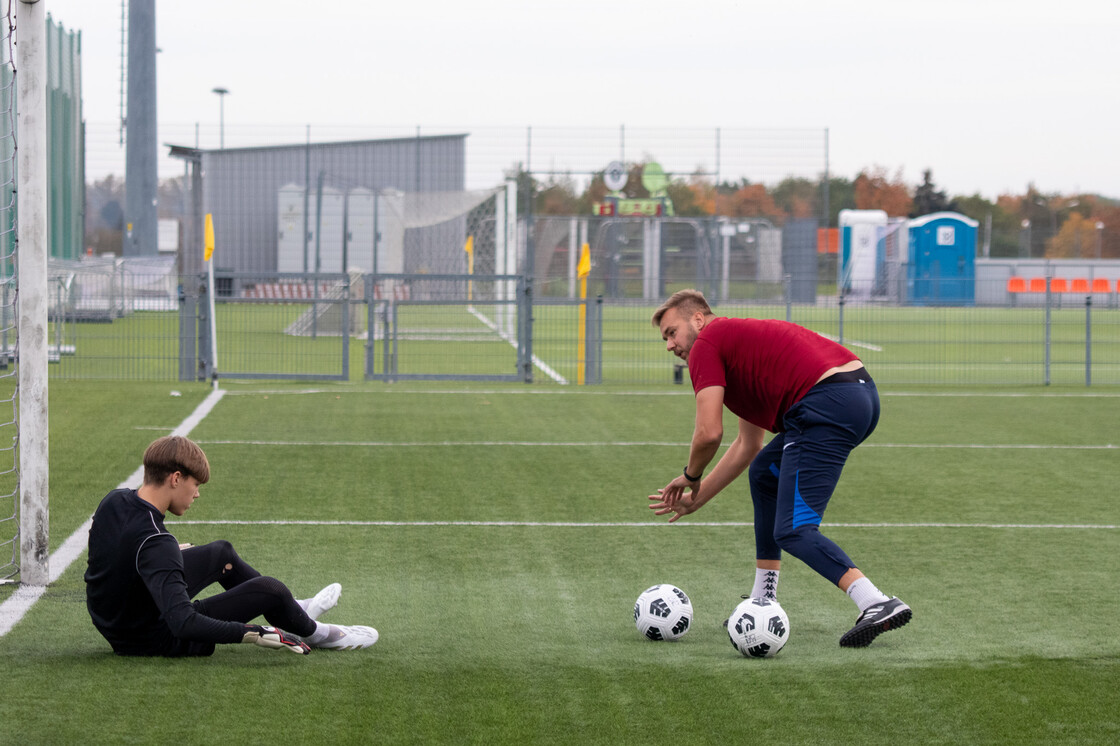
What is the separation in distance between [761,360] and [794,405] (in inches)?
9.1

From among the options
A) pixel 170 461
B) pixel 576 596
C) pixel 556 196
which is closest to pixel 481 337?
pixel 576 596

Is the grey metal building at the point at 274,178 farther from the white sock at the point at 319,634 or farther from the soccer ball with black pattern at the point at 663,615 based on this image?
the white sock at the point at 319,634

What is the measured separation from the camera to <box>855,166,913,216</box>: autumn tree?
83.2 m

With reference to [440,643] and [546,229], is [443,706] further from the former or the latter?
[546,229]

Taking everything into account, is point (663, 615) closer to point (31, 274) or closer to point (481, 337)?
point (31, 274)

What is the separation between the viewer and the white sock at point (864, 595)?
198 inches

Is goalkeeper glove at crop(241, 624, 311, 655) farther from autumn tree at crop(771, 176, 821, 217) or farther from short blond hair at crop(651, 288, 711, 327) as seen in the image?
autumn tree at crop(771, 176, 821, 217)

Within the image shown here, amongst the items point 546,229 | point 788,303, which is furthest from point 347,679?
point 546,229

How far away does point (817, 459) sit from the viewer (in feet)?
17.0

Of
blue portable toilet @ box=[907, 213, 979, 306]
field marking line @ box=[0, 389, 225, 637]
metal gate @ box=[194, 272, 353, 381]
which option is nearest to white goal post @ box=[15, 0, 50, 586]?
field marking line @ box=[0, 389, 225, 637]

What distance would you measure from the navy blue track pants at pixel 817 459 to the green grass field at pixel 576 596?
1.42 feet

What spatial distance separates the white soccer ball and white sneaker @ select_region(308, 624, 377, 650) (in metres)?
1.46

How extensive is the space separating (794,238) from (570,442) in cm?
2947

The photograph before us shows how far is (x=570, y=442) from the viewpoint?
1212 centimetres
